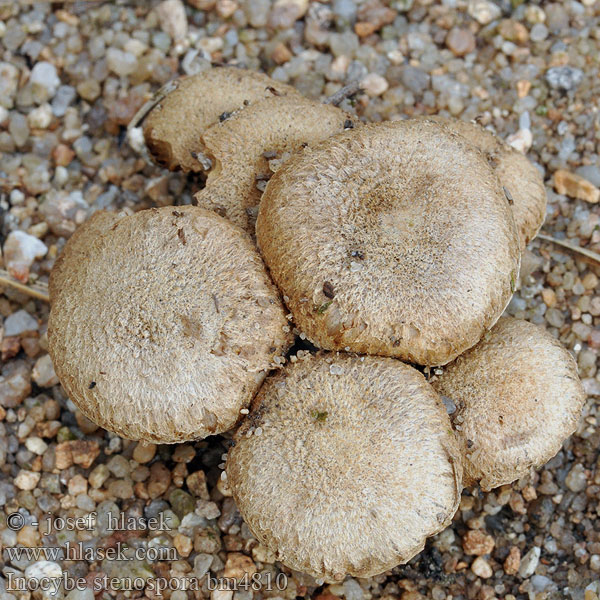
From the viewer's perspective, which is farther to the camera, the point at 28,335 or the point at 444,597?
the point at 28,335

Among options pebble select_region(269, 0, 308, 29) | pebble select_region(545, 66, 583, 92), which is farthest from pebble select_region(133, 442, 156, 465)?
pebble select_region(545, 66, 583, 92)

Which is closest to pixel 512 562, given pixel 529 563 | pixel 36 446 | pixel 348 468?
pixel 529 563

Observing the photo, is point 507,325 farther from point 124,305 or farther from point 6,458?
point 6,458

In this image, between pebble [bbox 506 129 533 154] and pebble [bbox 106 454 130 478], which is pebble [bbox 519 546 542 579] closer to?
pebble [bbox 106 454 130 478]

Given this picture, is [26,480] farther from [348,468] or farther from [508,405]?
[508,405]

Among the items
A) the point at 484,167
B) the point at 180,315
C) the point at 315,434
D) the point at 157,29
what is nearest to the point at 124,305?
the point at 180,315

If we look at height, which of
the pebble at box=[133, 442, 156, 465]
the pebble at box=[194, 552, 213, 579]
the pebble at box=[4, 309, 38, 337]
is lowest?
the pebble at box=[194, 552, 213, 579]

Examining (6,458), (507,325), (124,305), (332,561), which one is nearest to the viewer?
(332,561)
